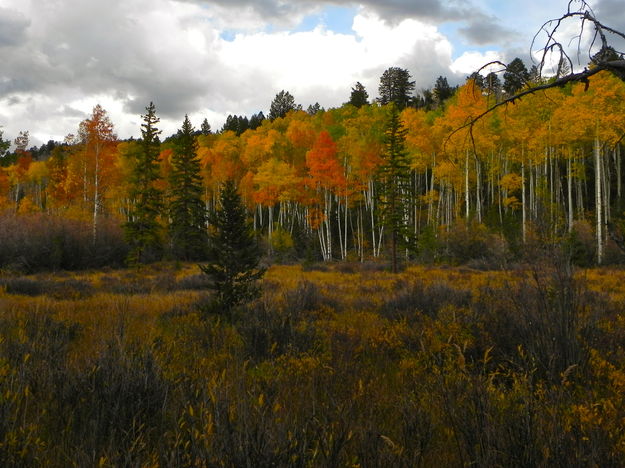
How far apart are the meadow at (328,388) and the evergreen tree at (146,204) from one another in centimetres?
1410

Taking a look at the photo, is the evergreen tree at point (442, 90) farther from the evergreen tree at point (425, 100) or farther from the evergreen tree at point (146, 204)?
the evergreen tree at point (146, 204)

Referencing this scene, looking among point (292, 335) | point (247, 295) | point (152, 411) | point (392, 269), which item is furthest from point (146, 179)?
point (152, 411)

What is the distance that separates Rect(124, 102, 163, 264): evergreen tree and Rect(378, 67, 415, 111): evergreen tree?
44288mm

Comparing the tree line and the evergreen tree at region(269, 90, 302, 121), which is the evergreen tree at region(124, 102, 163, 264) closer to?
the tree line

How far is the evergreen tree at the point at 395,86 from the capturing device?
203 feet

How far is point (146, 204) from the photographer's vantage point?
23.2 m

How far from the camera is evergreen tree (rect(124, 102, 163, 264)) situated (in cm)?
2170

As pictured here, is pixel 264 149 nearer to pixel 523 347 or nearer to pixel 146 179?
pixel 146 179

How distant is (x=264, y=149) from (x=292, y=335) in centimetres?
3632

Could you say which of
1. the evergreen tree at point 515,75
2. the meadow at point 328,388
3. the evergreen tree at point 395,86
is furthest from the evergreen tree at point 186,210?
the evergreen tree at point 395,86

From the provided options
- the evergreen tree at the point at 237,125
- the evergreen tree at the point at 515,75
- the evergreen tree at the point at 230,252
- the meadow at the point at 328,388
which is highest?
the evergreen tree at the point at 237,125

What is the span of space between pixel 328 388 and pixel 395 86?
6478 centimetres

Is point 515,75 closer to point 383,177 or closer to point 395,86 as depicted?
point 383,177

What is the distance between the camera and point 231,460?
184 centimetres
